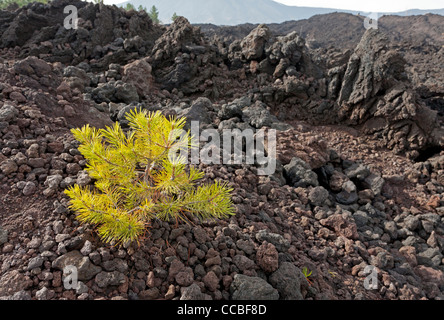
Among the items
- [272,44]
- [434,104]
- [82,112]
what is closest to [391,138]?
[434,104]

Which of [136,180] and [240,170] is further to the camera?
[240,170]

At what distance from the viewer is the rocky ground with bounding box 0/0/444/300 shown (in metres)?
2.44

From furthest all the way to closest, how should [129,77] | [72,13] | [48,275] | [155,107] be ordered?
[72,13]
[129,77]
[155,107]
[48,275]

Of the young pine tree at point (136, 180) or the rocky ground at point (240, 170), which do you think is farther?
the rocky ground at point (240, 170)

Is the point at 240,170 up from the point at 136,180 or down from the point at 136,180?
down

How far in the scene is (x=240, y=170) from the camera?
14.9 ft

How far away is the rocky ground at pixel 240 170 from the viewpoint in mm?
2441

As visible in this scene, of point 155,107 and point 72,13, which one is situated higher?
point 72,13

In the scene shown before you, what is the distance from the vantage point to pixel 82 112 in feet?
16.6

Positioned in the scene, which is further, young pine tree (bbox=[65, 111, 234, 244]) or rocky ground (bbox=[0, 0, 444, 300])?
rocky ground (bbox=[0, 0, 444, 300])

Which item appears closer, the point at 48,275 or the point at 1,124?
the point at 48,275

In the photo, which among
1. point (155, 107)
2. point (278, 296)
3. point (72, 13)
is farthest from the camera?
point (72, 13)

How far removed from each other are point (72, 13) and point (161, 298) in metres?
13.6
